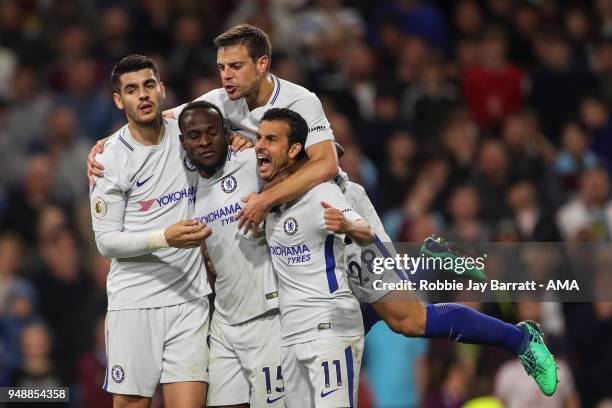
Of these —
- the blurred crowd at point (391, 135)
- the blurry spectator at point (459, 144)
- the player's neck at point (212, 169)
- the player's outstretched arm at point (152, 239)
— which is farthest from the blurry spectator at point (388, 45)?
the player's outstretched arm at point (152, 239)

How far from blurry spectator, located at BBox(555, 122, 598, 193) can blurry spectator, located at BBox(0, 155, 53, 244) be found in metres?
4.63

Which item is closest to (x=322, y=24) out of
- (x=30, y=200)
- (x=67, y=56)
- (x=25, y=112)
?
(x=67, y=56)

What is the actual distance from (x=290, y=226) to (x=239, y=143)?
0.60 m

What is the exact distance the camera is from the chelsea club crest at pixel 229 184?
769 centimetres

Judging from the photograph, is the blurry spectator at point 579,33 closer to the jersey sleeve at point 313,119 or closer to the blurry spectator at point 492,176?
the blurry spectator at point 492,176

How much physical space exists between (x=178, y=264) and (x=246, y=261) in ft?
1.25

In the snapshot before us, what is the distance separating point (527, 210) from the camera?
11766 mm

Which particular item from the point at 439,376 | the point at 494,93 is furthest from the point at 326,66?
the point at 439,376

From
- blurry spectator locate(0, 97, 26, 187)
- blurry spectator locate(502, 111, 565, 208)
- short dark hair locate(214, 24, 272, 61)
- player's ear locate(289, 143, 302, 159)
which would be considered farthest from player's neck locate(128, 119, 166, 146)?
blurry spectator locate(0, 97, 26, 187)

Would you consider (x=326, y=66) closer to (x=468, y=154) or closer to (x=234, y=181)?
(x=468, y=154)

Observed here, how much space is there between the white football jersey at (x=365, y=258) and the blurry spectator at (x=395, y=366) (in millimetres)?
3323

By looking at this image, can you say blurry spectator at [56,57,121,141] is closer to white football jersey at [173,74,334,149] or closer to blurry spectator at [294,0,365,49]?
blurry spectator at [294,0,365,49]

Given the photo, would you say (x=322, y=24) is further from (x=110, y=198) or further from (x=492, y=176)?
(x=110, y=198)

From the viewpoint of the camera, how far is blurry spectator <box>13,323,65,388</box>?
10.5m
